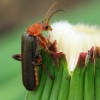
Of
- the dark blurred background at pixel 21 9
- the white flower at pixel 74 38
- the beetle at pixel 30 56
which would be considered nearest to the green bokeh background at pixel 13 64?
the beetle at pixel 30 56

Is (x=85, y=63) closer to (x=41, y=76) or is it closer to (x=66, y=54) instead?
(x=66, y=54)

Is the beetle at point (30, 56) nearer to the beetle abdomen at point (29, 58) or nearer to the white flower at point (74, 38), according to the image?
the beetle abdomen at point (29, 58)

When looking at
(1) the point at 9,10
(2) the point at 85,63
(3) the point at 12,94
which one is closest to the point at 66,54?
(2) the point at 85,63

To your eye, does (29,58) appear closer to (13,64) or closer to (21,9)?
(13,64)

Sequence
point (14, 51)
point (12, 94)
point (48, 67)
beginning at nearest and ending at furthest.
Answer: point (48, 67) → point (12, 94) → point (14, 51)

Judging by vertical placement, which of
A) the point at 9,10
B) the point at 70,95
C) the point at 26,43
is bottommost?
the point at 70,95

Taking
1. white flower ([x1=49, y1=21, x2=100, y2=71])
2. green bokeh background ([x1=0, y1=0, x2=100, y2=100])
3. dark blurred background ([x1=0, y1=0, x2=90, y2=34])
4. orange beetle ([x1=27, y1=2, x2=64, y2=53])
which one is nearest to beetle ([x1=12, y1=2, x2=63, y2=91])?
orange beetle ([x1=27, y1=2, x2=64, y2=53])

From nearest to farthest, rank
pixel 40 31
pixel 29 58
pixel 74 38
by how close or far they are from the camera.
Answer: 1. pixel 74 38
2. pixel 29 58
3. pixel 40 31

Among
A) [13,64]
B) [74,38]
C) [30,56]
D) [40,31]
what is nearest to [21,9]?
[13,64]

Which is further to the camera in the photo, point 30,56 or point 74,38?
point 30,56
